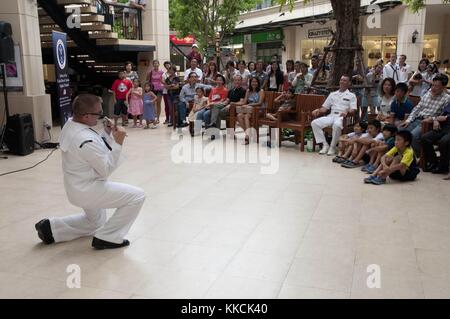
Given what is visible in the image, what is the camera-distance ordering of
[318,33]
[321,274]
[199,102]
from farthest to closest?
[318,33] → [199,102] → [321,274]

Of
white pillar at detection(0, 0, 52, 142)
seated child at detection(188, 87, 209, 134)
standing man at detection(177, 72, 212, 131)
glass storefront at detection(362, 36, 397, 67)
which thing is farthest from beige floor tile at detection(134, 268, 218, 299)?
glass storefront at detection(362, 36, 397, 67)

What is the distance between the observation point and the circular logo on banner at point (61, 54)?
911cm

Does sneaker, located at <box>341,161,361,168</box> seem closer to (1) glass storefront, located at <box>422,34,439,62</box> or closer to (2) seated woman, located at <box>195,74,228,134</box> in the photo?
(2) seated woman, located at <box>195,74,228,134</box>

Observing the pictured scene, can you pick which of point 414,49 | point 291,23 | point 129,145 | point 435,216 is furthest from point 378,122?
point 291,23

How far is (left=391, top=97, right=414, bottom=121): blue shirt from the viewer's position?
A: 754cm

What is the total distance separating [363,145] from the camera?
7.07 meters

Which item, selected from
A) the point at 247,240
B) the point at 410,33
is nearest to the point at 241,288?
the point at 247,240

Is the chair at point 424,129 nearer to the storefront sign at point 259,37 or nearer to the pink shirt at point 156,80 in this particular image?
the pink shirt at point 156,80

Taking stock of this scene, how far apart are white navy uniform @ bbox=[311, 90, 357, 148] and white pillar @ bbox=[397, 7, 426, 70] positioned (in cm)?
990

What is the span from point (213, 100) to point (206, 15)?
10.8 metres

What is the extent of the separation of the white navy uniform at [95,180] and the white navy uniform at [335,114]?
4.76 meters

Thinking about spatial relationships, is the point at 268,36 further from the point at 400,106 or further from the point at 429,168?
the point at 429,168

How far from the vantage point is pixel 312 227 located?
4.57 metres

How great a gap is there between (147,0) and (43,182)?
9.62m
